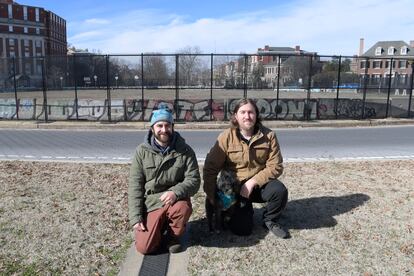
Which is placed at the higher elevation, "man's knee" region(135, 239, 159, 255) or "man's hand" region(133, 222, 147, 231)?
"man's hand" region(133, 222, 147, 231)

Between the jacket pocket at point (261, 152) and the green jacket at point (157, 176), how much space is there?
0.74 meters

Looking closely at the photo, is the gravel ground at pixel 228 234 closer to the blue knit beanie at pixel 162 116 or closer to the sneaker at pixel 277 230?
the sneaker at pixel 277 230

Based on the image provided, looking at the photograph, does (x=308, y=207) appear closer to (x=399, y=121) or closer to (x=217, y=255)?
(x=217, y=255)

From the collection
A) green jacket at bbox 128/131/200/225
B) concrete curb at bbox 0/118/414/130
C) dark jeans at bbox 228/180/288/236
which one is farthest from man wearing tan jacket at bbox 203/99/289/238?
concrete curb at bbox 0/118/414/130

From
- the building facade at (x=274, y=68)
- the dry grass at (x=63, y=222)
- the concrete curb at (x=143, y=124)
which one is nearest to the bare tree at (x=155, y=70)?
the concrete curb at (x=143, y=124)

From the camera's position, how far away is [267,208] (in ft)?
14.3

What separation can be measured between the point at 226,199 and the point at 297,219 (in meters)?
1.15

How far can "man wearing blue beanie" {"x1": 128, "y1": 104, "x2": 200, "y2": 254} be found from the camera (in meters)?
3.88

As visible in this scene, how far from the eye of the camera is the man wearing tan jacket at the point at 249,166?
4.26 m

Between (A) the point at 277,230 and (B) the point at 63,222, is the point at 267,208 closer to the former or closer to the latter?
(A) the point at 277,230

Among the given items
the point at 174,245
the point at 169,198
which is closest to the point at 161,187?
the point at 169,198

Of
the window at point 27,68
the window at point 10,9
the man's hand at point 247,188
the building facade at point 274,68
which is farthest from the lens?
the window at point 10,9

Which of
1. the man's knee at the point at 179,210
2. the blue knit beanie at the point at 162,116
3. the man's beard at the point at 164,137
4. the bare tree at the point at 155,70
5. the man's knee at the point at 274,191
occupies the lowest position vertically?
the man's knee at the point at 179,210

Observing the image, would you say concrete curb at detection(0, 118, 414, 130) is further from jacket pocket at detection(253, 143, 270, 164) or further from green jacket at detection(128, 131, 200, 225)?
green jacket at detection(128, 131, 200, 225)
